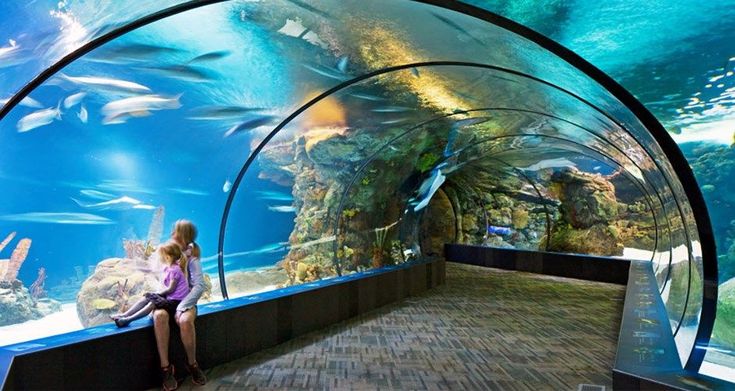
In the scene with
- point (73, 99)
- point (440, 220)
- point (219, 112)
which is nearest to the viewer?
point (73, 99)

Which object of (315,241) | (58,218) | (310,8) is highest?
(310,8)

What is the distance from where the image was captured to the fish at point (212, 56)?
6704 mm

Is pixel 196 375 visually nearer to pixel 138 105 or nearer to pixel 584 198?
pixel 138 105

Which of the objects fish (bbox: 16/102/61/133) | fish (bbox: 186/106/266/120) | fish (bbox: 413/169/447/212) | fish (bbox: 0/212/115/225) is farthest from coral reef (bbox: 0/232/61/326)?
fish (bbox: 413/169/447/212)

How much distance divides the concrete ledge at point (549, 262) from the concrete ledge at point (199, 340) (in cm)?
935

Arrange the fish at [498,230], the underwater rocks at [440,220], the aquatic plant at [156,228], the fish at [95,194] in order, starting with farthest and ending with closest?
1. the underwater rocks at [440,220]
2. the fish at [498,230]
3. the aquatic plant at [156,228]
4. the fish at [95,194]

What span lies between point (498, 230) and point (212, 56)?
19144 mm

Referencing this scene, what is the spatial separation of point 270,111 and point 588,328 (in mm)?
6136

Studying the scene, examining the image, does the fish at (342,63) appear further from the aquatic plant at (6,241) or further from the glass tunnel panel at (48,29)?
the aquatic plant at (6,241)

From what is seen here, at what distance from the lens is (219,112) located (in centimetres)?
891

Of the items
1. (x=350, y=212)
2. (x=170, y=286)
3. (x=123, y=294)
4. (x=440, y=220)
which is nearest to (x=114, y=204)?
(x=123, y=294)

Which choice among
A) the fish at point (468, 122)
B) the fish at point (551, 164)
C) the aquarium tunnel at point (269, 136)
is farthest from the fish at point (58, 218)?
the fish at point (551, 164)

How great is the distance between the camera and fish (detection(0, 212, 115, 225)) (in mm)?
9898

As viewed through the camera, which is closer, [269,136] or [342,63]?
[342,63]
